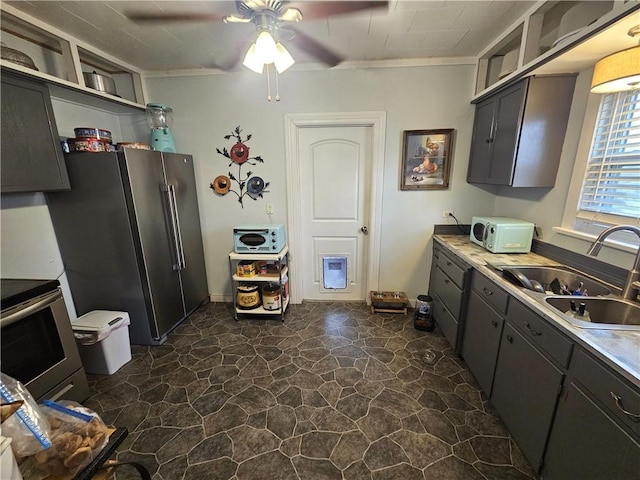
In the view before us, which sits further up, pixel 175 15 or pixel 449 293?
pixel 175 15

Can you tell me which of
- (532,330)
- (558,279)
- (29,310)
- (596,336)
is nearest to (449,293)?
(558,279)

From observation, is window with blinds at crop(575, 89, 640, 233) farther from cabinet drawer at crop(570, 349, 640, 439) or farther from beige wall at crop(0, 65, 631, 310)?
cabinet drawer at crop(570, 349, 640, 439)

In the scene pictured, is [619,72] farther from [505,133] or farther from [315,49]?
[315,49]

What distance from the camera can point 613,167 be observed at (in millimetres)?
1655

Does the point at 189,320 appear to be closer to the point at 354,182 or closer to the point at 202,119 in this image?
the point at 202,119

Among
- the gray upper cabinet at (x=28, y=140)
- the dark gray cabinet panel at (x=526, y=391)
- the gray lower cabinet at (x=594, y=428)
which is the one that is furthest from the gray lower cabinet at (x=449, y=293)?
the gray upper cabinet at (x=28, y=140)

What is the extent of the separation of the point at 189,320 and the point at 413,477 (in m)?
2.50

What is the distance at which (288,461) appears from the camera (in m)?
1.50

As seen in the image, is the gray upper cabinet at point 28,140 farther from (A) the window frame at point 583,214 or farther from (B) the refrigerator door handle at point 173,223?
(A) the window frame at point 583,214

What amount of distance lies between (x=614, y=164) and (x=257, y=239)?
9.01 feet

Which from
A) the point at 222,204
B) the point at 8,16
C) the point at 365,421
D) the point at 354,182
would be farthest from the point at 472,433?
the point at 8,16

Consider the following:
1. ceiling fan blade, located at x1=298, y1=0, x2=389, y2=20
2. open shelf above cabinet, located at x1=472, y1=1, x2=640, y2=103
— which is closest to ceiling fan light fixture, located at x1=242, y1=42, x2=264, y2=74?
ceiling fan blade, located at x1=298, y1=0, x2=389, y2=20

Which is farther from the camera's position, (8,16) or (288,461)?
(8,16)

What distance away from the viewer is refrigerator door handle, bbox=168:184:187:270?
254cm
